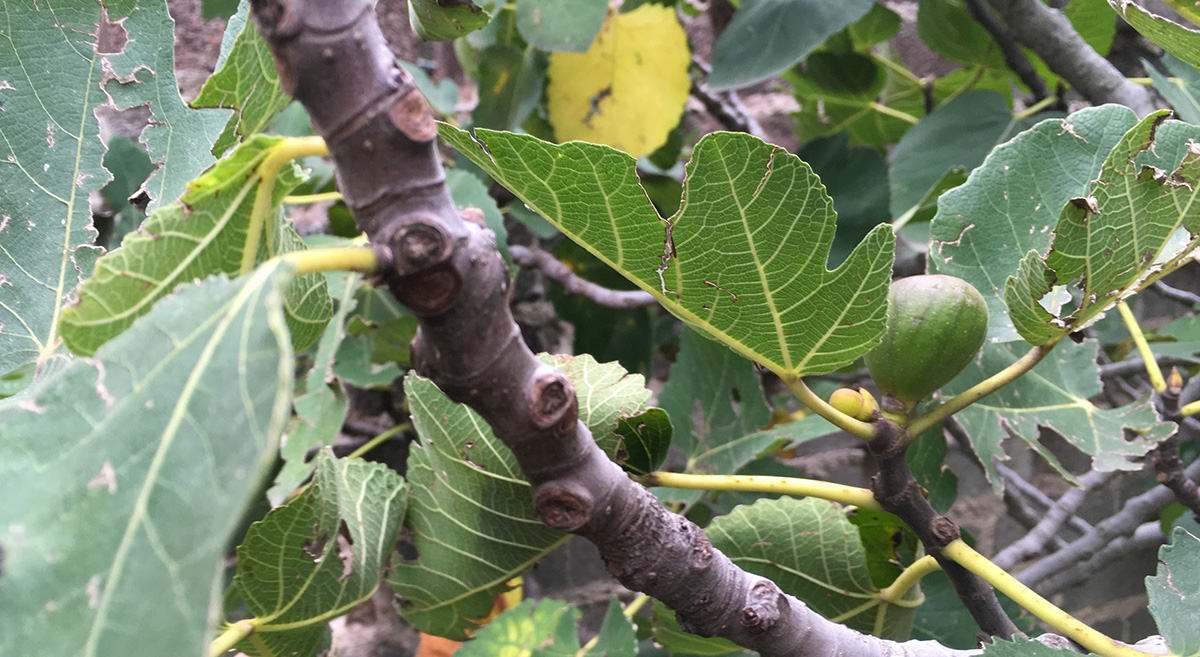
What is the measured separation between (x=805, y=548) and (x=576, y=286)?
22.7 inches

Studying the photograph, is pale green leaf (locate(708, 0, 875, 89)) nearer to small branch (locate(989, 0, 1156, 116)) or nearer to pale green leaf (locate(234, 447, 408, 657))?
small branch (locate(989, 0, 1156, 116))

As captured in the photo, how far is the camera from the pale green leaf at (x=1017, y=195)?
0.48m

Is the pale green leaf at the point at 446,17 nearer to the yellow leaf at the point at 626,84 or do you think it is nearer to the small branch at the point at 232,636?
the small branch at the point at 232,636

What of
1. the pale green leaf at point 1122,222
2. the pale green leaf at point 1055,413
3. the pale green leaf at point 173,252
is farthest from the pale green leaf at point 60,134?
the pale green leaf at point 1055,413

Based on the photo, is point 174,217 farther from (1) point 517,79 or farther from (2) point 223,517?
(1) point 517,79

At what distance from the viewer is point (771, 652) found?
0.40 metres

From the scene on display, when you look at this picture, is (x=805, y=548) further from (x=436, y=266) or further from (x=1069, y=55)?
(x=1069, y=55)

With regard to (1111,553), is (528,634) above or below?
above

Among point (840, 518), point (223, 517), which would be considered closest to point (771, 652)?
point (840, 518)

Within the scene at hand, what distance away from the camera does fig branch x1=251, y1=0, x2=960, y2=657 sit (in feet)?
0.73

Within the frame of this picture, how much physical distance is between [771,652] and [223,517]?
306 mm

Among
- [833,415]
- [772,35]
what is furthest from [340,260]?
[772,35]

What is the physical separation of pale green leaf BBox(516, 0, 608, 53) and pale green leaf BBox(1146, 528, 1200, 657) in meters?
0.68

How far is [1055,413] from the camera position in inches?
24.2
